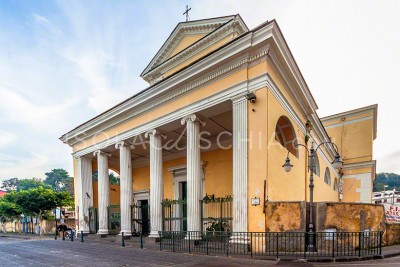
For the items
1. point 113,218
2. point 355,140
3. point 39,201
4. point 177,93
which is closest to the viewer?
point 177,93

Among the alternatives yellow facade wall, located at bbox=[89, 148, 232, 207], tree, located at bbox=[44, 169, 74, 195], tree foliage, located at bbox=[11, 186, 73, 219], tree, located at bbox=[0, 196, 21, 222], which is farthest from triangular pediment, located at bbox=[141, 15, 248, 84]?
tree, located at bbox=[44, 169, 74, 195]

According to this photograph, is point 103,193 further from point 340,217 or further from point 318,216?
point 340,217

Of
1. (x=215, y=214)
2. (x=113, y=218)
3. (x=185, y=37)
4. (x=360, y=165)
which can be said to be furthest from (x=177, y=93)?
(x=360, y=165)

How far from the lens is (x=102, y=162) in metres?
18.1

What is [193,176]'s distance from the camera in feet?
37.6

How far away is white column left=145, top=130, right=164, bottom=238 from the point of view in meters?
13.2

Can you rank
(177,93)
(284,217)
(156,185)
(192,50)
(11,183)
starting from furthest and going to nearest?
(11,183), (192,50), (156,185), (177,93), (284,217)

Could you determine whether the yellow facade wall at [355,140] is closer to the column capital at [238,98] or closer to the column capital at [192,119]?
the column capital at [192,119]

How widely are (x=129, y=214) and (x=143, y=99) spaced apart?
6974 mm

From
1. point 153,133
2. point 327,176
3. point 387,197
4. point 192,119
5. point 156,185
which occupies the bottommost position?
point 387,197

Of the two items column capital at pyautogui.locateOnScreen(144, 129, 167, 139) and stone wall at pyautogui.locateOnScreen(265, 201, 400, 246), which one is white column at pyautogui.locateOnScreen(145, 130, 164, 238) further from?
stone wall at pyautogui.locateOnScreen(265, 201, 400, 246)

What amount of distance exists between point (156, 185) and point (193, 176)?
10.1ft

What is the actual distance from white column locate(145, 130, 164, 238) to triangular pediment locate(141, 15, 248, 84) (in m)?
4.95

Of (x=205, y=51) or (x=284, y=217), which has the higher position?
(x=205, y=51)
